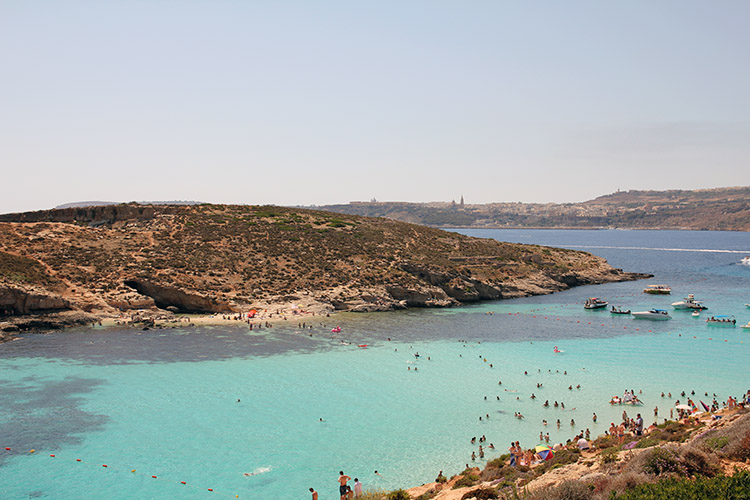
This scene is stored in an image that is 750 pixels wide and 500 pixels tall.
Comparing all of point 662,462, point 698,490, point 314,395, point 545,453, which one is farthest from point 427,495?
point 314,395

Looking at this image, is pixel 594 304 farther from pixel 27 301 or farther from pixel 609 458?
pixel 27 301

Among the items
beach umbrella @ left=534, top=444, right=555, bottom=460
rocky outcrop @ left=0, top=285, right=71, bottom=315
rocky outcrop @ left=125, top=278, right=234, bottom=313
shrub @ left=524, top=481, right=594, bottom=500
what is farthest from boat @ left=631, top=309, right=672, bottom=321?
rocky outcrop @ left=0, top=285, right=71, bottom=315

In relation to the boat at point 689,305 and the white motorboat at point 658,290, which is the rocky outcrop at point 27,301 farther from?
the white motorboat at point 658,290

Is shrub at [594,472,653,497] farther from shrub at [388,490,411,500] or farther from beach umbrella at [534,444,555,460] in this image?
beach umbrella at [534,444,555,460]

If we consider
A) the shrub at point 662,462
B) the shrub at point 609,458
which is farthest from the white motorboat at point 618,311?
the shrub at point 662,462

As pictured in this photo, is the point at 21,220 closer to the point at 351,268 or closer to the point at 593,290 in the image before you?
the point at 351,268

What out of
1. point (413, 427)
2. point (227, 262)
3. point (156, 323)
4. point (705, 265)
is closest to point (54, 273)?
point (156, 323)
